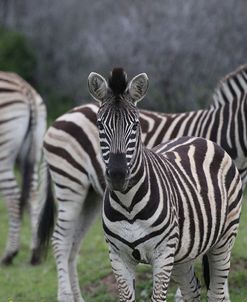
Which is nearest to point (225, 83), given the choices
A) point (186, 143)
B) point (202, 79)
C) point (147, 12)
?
point (186, 143)

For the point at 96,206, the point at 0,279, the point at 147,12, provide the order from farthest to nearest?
the point at 147,12 < the point at 0,279 < the point at 96,206

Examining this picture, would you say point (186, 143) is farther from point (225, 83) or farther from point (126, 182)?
point (225, 83)

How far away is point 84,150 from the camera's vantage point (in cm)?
819

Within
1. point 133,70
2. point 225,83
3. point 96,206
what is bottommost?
point 96,206

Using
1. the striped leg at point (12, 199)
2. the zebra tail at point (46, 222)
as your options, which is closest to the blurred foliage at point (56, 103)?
the striped leg at point (12, 199)

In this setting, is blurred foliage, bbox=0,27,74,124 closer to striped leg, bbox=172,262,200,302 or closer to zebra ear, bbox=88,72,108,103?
striped leg, bbox=172,262,200,302

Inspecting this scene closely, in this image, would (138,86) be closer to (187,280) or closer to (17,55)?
(187,280)

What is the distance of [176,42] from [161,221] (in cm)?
1264

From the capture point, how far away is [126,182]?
542 centimetres

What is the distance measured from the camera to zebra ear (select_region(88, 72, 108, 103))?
5.61 metres

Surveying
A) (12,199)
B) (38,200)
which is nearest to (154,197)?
(38,200)

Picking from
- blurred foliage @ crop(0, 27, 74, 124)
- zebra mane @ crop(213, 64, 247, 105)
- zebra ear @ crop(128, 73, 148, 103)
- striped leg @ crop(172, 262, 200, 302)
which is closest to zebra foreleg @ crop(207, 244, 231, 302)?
striped leg @ crop(172, 262, 200, 302)

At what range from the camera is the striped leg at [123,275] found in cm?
579

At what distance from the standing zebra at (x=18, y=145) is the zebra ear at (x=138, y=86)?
17.5 feet
